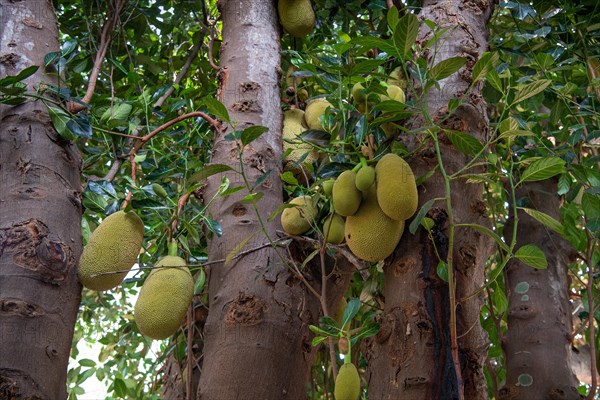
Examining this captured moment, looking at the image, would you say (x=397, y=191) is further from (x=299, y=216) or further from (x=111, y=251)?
(x=111, y=251)

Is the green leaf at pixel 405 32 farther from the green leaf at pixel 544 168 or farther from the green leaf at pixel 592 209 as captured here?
the green leaf at pixel 592 209

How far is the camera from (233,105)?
156cm

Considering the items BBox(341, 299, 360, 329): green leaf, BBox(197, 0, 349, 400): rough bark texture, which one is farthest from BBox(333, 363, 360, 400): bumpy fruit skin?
BBox(197, 0, 349, 400): rough bark texture

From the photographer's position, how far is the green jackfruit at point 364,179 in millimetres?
1069

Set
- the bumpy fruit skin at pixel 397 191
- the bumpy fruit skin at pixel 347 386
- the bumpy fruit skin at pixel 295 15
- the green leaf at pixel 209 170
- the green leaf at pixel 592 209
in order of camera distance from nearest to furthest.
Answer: the bumpy fruit skin at pixel 347 386 → the bumpy fruit skin at pixel 397 191 → the green leaf at pixel 209 170 → the green leaf at pixel 592 209 → the bumpy fruit skin at pixel 295 15

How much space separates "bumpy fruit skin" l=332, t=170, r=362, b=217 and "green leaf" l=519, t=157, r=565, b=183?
0.28 metres

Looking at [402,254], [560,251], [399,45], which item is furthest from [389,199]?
[560,251]

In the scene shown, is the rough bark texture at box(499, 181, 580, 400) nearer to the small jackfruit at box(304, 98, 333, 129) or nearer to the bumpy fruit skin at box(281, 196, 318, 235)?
the small jackfruit at box(304, 98, 333, 129)

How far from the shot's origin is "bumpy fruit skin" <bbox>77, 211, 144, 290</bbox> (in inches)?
47.3

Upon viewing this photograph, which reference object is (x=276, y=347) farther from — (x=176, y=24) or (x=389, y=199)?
(x=176, y=24)

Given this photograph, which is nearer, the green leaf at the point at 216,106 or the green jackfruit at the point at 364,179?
the green jackfruit at the point at 364,179

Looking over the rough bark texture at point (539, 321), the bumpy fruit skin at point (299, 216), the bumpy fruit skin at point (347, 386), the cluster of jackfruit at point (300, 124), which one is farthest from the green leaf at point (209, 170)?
the rough bark texture at point (539, 321)

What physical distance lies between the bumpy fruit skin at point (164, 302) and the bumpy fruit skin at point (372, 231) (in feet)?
1.13

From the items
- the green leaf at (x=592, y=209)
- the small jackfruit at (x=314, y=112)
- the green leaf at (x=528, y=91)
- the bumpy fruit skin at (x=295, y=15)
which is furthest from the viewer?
the bumpy fruit skin at (x=295, y=15)
